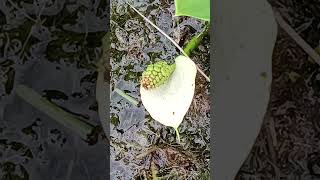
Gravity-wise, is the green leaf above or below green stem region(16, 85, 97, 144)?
above

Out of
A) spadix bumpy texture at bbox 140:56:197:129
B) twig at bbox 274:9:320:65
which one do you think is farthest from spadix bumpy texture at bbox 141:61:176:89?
twig at bbox 274:9:320:65

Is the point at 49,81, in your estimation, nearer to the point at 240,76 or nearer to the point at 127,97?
the point at 127,97

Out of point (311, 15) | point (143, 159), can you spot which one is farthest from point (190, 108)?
point (311, 15)

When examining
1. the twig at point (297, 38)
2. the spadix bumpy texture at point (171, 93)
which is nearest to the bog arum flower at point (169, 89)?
the spadix bumpy texture at point (171, 93)

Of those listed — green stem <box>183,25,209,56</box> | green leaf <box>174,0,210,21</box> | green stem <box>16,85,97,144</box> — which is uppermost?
green leaf <box>174,0,210,21</box>

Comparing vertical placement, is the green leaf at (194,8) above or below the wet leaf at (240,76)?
above

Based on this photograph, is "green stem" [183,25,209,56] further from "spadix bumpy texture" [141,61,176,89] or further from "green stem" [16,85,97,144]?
"green stem" [16,85,97,144]

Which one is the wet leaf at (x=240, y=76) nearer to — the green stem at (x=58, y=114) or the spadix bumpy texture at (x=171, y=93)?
the spadix bumpy texture at (x=171, y=93)

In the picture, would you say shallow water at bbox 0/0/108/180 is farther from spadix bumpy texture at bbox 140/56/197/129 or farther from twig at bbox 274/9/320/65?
twig at bbox 274/9/320/65
